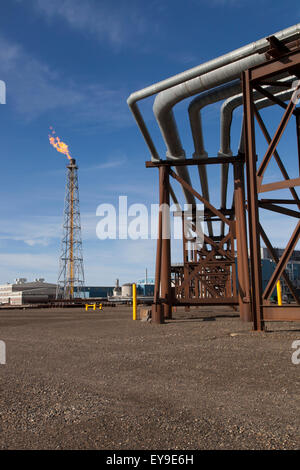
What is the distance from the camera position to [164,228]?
14.7 m

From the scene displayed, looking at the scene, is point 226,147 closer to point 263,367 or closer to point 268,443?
point 263,367

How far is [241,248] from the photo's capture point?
14422 mm

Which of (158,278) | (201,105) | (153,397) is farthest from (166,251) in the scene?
(153,397)

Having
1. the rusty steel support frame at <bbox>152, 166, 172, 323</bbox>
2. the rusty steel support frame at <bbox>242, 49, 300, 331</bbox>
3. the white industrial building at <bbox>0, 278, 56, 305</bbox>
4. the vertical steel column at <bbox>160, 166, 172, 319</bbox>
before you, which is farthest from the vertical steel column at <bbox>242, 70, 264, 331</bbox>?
the white industrial building at <bbox>0, 278, 56, 305</bbox>

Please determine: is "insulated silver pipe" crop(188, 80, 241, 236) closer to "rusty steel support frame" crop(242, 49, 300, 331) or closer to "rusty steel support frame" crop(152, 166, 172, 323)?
"rusty steel support frame" crop(152, 166, 172, 323)

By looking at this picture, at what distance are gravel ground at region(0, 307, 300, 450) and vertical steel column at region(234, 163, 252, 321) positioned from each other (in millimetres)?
5297

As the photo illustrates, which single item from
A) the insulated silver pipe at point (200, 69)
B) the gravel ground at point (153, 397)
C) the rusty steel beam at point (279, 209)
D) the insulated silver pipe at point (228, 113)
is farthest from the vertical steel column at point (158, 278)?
the gravel ground at point (153, 397)

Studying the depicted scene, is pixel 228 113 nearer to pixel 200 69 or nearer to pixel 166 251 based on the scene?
pixel 200 69

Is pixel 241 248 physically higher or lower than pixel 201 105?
lower

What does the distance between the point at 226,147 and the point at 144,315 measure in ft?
24.7

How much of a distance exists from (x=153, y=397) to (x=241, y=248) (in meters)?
10.8

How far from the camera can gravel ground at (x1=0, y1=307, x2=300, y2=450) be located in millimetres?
3070

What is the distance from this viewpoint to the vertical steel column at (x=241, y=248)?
43.7ft
